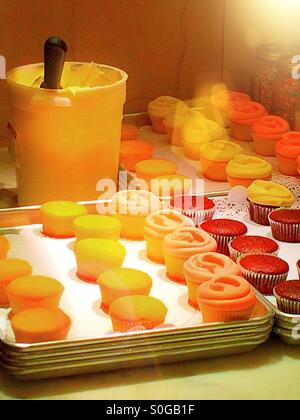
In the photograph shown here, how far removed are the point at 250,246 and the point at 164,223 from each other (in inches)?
5.4

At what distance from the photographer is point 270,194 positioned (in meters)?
1.49

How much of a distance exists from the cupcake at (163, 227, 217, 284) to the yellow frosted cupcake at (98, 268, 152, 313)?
7 cm

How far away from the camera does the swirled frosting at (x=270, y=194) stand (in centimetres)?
147

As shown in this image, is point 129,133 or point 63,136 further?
point 129,133

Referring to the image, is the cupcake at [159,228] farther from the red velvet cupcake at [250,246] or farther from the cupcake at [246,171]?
the cupcake at [246,171]

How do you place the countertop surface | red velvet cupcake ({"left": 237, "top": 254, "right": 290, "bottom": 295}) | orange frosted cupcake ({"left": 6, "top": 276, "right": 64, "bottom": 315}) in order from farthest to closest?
red velvet cupcake ({"left": 237, "top": 254, "right": 290, "bottom": 295})
orange frosted cupcake ({"left": 6, "top": 276, "right": 64, "bottom": 315})
the countertop surface

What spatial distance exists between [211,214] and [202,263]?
268 millimetres

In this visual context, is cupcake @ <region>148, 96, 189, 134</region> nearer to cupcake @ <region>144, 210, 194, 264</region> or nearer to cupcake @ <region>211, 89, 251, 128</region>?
cupcake @ <region>211, 89, 251, 128</region>

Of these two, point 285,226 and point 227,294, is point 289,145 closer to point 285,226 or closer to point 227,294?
point 285,226

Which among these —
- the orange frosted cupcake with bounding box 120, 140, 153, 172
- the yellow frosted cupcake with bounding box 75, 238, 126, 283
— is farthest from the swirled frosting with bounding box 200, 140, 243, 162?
the yellow frosted cupcake with bounding box 75, 238, 126, 283

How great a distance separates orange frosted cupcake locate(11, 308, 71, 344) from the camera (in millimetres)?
1039

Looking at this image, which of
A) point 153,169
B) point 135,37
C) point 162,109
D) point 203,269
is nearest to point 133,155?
point 153,169
